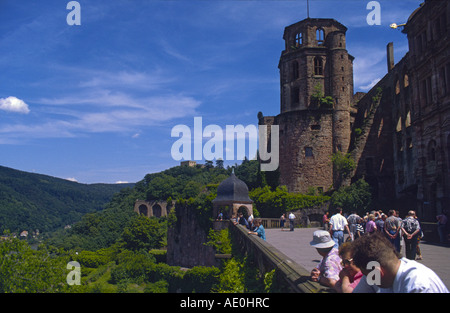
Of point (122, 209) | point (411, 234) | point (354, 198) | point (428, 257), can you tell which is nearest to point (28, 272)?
point (411, 234)

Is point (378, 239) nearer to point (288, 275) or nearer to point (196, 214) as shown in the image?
point (288, 275)

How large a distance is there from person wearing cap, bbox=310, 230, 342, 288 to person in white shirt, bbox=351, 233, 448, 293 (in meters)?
1.53

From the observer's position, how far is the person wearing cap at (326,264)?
18.2 ft

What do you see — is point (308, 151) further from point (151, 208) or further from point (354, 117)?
point (151, 208)

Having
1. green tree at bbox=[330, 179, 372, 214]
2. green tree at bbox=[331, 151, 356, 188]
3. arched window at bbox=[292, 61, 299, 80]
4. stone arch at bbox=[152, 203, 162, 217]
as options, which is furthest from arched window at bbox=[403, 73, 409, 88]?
stone arch at bbox=[152, 203, 162, 217]

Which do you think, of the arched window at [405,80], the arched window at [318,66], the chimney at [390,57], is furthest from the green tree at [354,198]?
the arched window at [318,66]

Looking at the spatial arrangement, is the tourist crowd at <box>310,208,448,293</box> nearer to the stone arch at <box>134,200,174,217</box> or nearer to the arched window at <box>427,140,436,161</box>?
the arched window at <box>427,140,436,161</box>

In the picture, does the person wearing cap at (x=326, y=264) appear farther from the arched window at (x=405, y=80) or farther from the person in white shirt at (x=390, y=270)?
the arched window at (x=405, y=80)

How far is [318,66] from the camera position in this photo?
45.0 m

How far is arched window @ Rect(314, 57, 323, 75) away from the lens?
4490 cm

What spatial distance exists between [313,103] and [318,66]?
442cm

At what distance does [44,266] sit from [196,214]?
63.1 ft

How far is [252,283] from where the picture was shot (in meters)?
9.88
